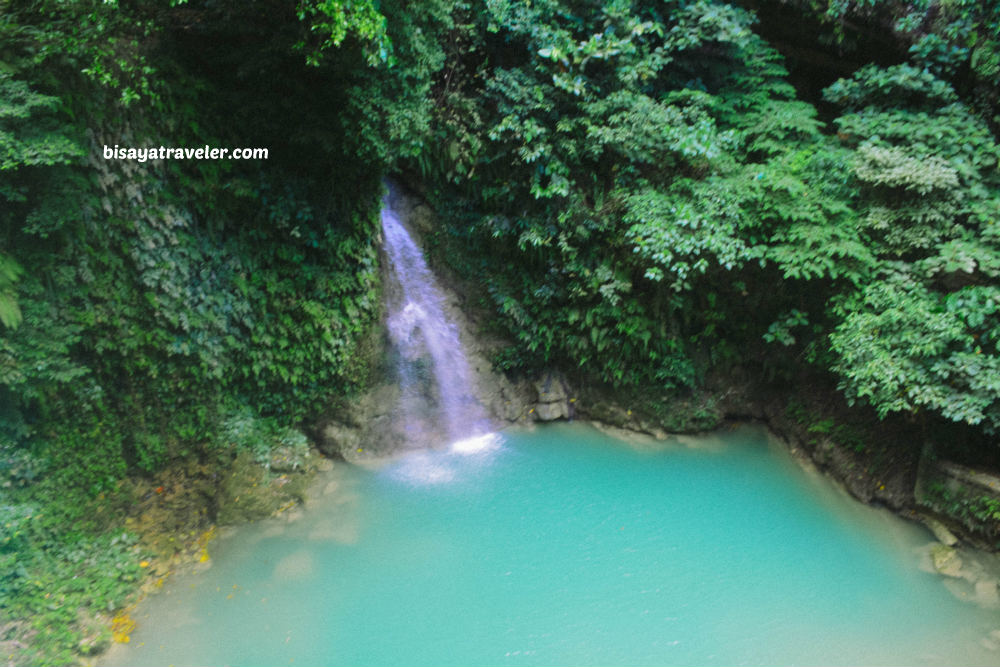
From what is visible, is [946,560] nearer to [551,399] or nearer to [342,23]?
[551,399]

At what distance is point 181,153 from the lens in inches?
248

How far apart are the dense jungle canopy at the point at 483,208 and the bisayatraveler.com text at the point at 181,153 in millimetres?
76

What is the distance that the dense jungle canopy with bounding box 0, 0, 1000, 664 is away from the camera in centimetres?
554

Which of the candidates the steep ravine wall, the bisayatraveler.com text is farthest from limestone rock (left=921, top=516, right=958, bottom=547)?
the bisayatraveler.com text

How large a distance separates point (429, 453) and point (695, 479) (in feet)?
11.7

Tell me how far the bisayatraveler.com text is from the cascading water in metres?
1.99

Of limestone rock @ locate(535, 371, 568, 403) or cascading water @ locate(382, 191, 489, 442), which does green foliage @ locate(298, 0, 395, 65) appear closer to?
cascading water @ locate(382, 191, 489, 442)

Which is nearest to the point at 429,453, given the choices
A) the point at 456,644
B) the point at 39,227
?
the point at 456,644

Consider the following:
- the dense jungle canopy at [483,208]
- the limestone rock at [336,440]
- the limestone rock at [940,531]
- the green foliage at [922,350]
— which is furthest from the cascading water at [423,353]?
the limestone rock at [940,531]

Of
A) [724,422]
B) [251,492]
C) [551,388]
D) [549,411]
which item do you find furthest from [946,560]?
[251,492]

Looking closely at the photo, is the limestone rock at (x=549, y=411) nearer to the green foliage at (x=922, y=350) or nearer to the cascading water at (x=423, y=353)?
the cascading water at (x=423, y=353)

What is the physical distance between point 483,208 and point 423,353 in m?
2.29

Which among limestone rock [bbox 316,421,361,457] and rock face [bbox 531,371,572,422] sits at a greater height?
rock face [bbox 531,371,572,422]

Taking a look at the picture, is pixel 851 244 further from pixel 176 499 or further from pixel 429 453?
pixel 176 499
